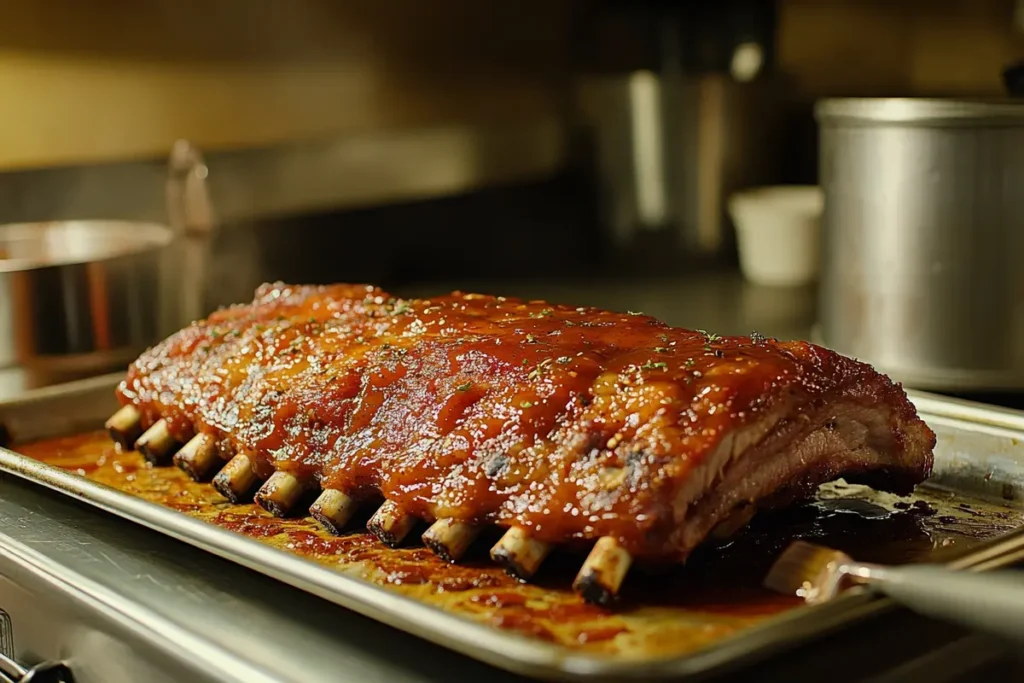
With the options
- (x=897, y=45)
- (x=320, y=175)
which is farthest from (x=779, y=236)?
(x=320, y=175)

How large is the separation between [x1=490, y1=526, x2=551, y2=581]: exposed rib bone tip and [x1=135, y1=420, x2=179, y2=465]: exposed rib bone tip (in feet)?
1.90

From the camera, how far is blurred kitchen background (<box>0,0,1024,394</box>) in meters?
2.69

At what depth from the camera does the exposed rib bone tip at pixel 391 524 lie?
1244mm

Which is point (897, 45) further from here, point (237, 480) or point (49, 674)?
point (49, 674)

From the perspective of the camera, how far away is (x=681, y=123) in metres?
3.38

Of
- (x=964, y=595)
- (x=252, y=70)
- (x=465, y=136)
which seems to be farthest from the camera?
(x=465, y=136)

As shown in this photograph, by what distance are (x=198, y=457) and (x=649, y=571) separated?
605 mm

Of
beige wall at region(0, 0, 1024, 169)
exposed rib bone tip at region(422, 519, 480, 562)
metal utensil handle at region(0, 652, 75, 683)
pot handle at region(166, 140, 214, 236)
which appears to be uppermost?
beige wall at region(0, 0, 1024, 169)

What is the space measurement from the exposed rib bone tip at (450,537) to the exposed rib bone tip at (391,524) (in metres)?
0.04

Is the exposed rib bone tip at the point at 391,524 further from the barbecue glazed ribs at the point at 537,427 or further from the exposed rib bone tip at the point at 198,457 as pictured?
the exposed rib bone tip at the point at 198,457

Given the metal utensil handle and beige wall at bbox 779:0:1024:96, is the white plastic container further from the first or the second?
the metal utensil handle

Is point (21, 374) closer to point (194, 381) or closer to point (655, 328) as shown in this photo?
point (194, 381)

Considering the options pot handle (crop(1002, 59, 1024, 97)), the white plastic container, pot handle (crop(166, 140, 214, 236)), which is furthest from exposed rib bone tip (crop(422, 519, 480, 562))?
the white plastic container

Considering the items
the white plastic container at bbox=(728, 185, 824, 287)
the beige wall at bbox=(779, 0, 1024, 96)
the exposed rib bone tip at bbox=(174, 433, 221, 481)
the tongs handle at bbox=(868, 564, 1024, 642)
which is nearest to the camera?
the tongs handle at bbox=(868, 564, 1024, 642)
